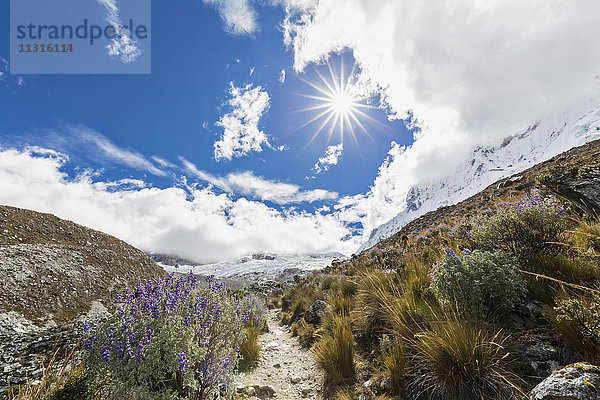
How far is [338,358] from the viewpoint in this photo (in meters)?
4.16

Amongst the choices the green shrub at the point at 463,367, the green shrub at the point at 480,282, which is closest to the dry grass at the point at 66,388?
the green shrub at the point at 463,367

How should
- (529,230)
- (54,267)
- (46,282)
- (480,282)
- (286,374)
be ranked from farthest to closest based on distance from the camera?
(54,267)
(46,282)
(286,374)
(529,230)
(480,282)

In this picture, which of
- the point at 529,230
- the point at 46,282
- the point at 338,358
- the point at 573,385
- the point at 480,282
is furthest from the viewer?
the point at 46,282

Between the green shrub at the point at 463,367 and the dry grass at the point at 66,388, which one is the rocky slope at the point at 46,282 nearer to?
the dry grass at the point at 66,388

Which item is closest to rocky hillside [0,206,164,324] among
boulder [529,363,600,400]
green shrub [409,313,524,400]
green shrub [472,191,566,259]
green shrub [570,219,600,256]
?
green shrub [409,313,524,400]

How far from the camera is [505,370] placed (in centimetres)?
258

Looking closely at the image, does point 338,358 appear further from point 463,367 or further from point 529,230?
point 529,230

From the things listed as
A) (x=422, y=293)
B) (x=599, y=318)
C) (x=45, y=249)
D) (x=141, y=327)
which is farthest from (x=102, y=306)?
(x=599, y=318)

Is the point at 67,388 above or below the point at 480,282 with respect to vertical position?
below

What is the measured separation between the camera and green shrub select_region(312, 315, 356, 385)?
13.2ft

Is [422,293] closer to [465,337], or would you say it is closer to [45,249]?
[465,337]

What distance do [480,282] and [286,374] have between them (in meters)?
3.90

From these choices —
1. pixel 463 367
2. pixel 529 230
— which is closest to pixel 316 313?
pixel 463 367

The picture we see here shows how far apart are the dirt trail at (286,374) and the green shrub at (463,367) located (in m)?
1.87
